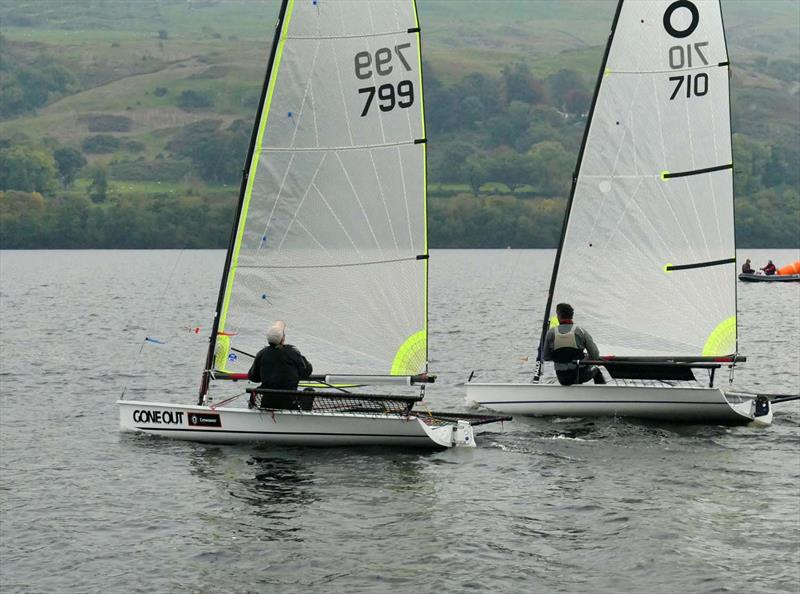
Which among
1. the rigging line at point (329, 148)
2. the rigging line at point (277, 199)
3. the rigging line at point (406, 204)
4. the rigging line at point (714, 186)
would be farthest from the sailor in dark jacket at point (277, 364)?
the rigging line at point (714, 186)

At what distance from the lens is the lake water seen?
1850 cm

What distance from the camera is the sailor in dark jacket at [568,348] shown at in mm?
28984

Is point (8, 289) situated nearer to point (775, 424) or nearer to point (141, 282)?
point (141, 282)

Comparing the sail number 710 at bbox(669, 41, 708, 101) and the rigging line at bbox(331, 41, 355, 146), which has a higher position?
the sail number 710 at bbox(669, 41, 708, 101)

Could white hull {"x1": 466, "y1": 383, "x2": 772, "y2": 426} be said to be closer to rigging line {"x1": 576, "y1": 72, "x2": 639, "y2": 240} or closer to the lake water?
the lake water

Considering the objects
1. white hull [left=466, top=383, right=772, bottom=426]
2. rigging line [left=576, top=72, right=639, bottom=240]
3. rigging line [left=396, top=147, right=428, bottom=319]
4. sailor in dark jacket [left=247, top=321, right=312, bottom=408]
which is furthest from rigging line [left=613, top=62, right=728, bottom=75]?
sailor in dark jacket [left=247, top=321, right=312, bottom=408]

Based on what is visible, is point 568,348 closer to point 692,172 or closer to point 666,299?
point 666,299

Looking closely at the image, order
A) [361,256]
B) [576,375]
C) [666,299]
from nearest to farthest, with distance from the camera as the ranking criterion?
1. [361,256]
2. [576,375]
3. [666,299]

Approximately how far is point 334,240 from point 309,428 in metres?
3.89

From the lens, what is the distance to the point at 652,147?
101 ft

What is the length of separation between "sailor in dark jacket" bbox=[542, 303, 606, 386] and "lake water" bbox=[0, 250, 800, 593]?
1113 mm

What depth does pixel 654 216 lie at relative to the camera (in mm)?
31000

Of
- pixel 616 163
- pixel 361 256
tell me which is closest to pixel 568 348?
pixel 616 163

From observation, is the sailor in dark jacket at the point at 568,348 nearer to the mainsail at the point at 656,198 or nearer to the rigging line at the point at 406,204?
the mainsail at the point at 656,198
